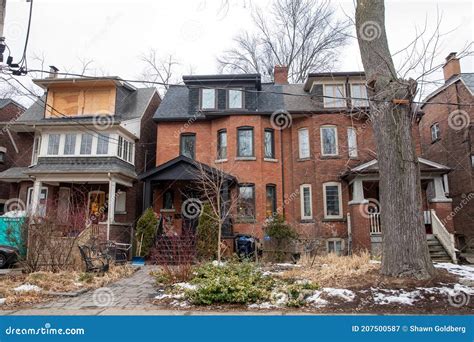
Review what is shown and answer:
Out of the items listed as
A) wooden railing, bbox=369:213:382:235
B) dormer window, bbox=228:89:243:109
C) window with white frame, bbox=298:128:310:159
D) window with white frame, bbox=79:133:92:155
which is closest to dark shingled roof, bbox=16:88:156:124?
window with white frame, bbox=79:133:92:155

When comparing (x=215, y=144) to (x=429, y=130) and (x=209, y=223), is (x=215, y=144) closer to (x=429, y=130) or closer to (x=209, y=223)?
(x=209, y=223)

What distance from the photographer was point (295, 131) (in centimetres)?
1848

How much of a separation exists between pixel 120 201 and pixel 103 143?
3.42m

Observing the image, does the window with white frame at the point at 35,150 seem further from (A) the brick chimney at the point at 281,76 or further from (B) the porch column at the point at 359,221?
(B) the porch column at the point at 359,221

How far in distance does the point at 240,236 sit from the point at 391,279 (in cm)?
848

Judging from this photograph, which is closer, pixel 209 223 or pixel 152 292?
pixel 152 292

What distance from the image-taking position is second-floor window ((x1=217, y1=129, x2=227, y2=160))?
17.9 metres

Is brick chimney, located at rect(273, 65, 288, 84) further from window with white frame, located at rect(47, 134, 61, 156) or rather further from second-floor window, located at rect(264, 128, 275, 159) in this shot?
window with white frame, located at rect(47, 134, 61, 156)

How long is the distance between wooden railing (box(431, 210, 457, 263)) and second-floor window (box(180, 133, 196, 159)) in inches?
464

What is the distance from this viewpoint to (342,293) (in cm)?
721

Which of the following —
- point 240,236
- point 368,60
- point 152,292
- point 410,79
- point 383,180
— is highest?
point 368,60

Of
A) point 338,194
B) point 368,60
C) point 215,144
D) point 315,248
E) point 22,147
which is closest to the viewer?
point 368,60

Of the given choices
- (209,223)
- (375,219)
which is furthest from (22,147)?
(375,219)

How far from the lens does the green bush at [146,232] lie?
1395 centimetres
